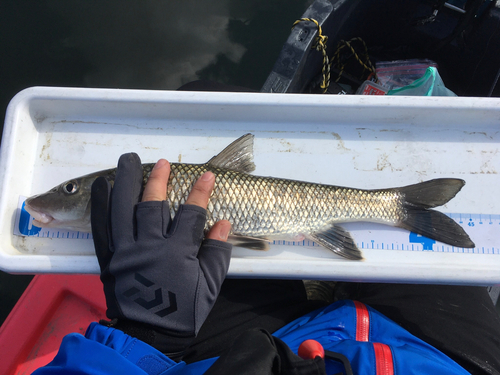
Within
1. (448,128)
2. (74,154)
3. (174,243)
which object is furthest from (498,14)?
(74,154)

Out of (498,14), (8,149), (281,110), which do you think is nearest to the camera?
(8,149)

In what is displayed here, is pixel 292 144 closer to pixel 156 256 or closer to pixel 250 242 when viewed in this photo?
pixel 250 242

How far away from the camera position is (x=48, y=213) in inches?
59.9

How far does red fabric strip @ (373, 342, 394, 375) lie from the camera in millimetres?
1177

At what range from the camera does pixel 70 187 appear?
1535 mm

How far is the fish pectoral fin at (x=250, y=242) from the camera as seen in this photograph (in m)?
1.51

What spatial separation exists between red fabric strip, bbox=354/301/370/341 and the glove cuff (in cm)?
84

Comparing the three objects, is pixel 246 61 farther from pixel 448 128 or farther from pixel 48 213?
pixel 48 213

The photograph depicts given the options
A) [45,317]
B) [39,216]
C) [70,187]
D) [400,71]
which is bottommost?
[45,317]

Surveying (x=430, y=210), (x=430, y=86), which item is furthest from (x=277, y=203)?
(x=430, y=86)

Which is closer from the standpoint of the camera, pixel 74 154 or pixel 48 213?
pixel 48 213

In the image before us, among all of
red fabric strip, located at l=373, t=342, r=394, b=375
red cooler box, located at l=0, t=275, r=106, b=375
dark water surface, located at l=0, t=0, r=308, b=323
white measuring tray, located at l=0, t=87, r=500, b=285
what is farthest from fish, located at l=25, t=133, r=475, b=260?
dark water surface, located at l=0, t=0, r=308, b=323

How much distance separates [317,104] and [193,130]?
0.77 meters

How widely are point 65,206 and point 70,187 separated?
0.10 meters
